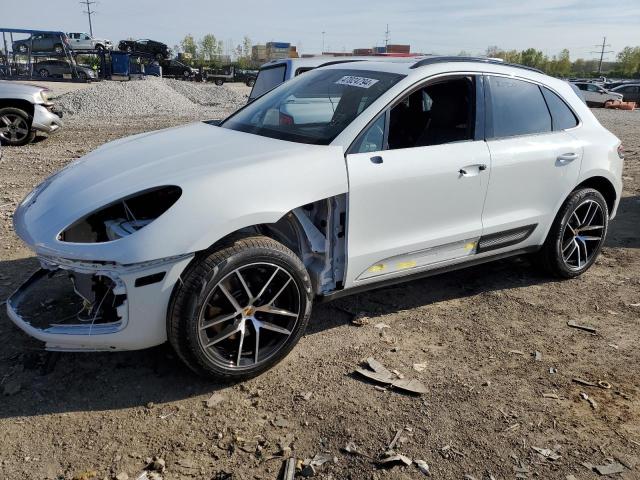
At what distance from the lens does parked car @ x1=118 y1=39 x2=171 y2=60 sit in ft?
124

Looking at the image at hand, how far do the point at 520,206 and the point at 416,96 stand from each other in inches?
47.0

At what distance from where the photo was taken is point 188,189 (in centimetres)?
290

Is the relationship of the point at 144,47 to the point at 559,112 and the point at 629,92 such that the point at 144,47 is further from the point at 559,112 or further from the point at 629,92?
the point at 559,112

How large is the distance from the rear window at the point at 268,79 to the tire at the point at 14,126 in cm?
470

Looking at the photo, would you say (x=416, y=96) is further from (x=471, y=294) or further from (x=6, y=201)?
(x=6, y=201)

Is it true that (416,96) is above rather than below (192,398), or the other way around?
above

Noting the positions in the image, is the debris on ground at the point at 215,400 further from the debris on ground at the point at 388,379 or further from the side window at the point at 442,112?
the side window at the point at 442,112

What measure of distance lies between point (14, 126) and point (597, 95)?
3101 centimetres

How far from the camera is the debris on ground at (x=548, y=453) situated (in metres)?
2.70

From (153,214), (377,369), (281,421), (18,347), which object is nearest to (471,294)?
(377,369)

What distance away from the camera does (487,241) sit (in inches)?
163

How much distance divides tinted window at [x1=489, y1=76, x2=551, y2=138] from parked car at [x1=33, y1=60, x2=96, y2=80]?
28861 mm

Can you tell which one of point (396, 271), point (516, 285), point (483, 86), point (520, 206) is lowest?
point (516, 285)

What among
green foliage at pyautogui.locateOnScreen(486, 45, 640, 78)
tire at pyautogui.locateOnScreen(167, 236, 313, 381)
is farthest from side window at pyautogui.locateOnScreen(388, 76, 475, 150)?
green foliage at pyautogui.locateOnScreen(486, 45, 640, 78)
